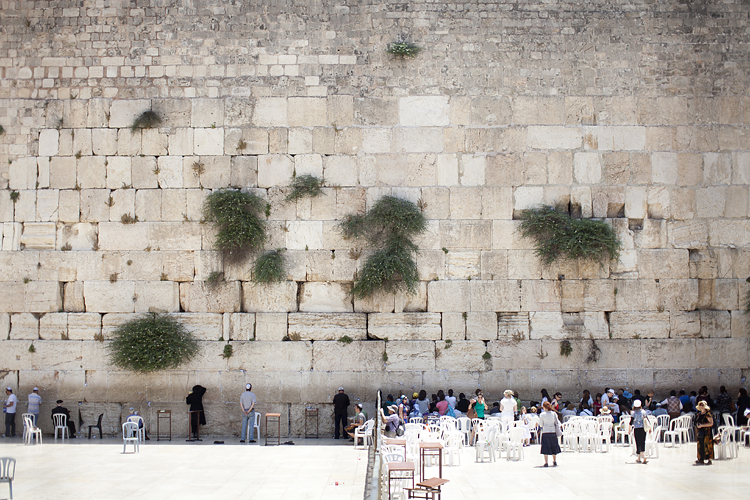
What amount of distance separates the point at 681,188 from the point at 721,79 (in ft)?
7.33

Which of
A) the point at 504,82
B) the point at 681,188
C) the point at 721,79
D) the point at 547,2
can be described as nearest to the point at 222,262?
the point at 504,82

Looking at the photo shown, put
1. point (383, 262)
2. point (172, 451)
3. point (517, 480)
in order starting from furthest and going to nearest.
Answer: point (383, 262) < point (172, 451) < point (517, 480)

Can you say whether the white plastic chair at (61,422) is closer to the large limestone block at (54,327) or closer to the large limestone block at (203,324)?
the large limestone block at (54,327)

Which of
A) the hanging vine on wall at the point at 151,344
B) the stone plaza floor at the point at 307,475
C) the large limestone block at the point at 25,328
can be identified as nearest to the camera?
the stone plaza floor at the point at 307,475

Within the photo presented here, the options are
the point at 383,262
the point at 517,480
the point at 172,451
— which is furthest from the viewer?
the point at 383,262

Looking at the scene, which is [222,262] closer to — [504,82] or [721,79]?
[504,82]

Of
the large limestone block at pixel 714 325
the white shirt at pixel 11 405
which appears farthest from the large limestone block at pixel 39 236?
the large limestone block at pixel 714 325

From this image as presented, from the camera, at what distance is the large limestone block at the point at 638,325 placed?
12859 mm

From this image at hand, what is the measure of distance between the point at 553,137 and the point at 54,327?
9.93 meters

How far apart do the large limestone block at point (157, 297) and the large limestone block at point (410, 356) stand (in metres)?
4.03

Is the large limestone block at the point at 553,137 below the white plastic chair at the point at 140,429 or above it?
above

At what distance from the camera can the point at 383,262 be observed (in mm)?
12617

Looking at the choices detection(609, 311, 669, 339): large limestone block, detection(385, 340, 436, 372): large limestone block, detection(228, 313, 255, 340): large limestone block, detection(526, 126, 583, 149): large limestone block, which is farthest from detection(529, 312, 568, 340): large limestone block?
detection(228, 313, 255, 340): large limestone block

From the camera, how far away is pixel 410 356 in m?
12.8
